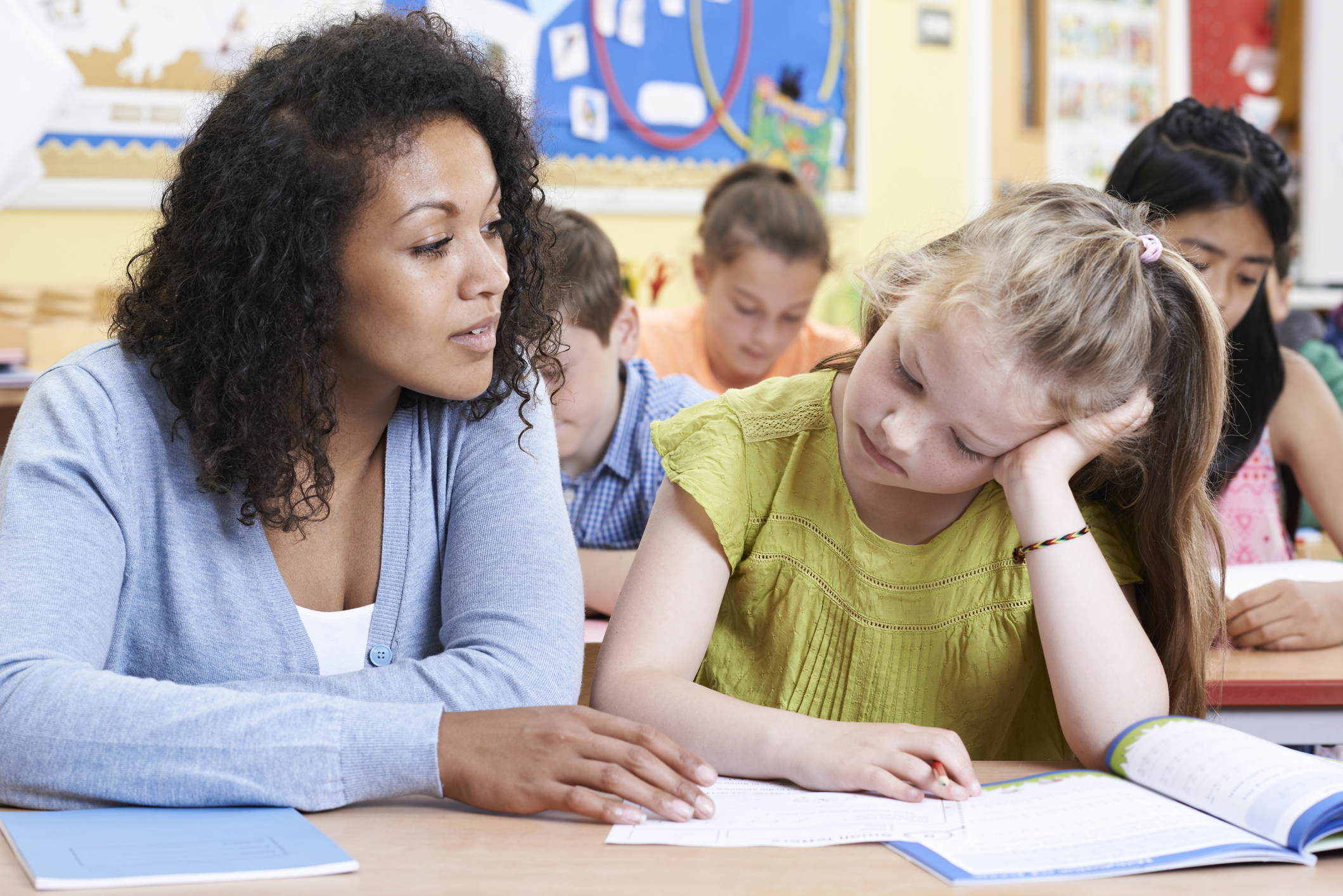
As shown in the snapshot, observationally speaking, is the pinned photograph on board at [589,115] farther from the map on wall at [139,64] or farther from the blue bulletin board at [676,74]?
the map on wall at [139,64]

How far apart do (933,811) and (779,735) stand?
0.13 metres

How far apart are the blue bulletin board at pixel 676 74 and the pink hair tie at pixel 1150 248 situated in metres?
2.09

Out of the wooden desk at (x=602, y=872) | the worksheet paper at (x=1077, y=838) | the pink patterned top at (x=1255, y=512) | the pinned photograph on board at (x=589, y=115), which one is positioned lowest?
the pink patterned top at (x=1255, y=512)

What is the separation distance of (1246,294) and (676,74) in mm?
1809

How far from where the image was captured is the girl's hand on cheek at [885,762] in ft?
2.62

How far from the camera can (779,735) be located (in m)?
0.86

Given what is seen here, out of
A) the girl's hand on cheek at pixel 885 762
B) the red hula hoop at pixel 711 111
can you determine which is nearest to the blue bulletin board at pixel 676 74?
the red hula hoop at pixel 711 111

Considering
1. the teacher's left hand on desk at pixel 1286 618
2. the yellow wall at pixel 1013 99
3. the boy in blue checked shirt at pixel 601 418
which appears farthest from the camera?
the yellow wall at pixel 1013 99

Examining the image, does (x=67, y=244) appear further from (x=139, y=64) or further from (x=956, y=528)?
(x=956, y=528)

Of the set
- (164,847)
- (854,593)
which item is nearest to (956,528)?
(854,593)

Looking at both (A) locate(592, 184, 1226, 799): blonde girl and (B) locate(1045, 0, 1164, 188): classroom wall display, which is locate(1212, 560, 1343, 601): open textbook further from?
(B) locate(1045, 0, 1164, 188): classroom wall display

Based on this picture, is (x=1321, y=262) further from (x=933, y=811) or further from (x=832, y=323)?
(x=933, y=811)

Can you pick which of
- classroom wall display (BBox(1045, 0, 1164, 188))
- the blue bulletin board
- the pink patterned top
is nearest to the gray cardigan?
the pink patterned top

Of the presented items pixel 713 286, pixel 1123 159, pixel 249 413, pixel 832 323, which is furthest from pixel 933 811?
pixel 832 323
